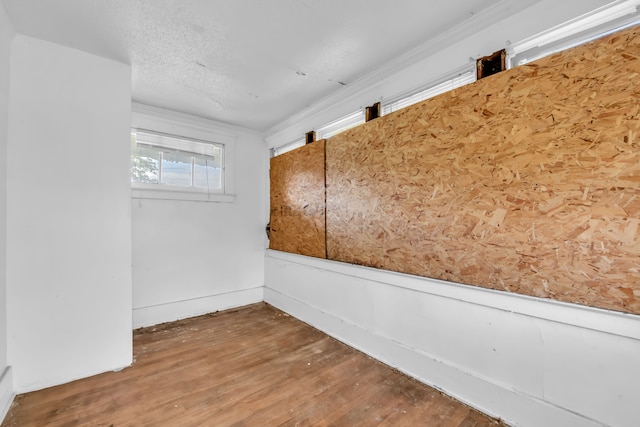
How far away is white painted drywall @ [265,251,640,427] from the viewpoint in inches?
51.1

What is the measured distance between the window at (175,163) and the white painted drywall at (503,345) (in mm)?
2308

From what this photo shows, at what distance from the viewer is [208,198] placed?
3.57m

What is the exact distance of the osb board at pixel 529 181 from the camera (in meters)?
1.28

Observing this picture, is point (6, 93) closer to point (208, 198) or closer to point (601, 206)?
point (208, 198)

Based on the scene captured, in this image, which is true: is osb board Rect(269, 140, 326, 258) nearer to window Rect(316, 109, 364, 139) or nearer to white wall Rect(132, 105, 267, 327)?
window Rect(316, 109, 364, 139)

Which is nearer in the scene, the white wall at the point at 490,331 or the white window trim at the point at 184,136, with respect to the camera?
the white wall at the point at 490,331

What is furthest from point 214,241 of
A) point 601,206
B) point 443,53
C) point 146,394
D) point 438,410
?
point 601,206

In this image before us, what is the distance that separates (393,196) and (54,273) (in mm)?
2694

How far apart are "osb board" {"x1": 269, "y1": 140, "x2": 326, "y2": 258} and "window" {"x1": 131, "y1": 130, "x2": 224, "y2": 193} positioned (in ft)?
2.65

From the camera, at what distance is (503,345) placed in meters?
1.64

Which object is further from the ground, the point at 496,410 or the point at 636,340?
the point at 636,340

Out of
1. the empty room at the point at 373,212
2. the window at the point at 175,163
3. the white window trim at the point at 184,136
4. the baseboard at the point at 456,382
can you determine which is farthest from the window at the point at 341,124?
the baseboard at the point at 456,382

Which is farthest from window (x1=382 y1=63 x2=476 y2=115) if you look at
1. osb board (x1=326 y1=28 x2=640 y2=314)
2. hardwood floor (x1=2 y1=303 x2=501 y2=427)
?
hardwood floor (x1=2 y1=303 x2=501 y2=427)

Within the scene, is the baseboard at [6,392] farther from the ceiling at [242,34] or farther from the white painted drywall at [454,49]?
the white painted drywall at [454,49]
